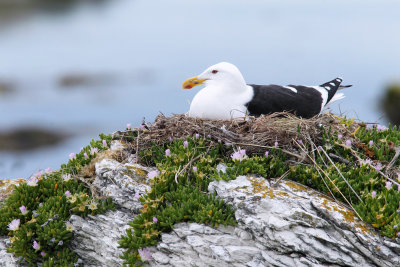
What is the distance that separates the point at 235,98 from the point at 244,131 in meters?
0.89

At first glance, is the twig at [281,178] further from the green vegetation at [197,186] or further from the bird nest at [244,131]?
the bird nest at [244,131]

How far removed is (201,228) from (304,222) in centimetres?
114

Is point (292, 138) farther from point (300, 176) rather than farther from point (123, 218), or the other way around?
point (123, 218)

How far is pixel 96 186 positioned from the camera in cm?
612

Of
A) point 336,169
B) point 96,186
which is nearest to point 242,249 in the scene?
point 336,169

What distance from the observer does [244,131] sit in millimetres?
6531

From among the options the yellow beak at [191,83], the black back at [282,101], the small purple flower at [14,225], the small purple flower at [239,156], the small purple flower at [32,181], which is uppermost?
the yellow beak at [191,83]

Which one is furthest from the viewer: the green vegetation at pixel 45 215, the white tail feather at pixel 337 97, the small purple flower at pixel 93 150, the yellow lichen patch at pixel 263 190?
the white tail feather at pixel 337 97

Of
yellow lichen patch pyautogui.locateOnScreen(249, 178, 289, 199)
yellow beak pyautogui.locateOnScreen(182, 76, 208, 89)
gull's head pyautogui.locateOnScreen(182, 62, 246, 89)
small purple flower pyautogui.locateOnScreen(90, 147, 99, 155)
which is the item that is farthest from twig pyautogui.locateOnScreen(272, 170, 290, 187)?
small purple flower pyautogui.locateOnScreen(90, 147, 99, 155)

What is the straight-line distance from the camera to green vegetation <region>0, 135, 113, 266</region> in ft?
18.5

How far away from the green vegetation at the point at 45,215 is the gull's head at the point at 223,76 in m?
2.71

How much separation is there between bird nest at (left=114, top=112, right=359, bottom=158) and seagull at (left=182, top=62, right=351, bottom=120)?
267 millimetres

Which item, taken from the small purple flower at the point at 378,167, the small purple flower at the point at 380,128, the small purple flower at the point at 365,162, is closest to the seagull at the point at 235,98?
the small purple flower at the point at 380,128

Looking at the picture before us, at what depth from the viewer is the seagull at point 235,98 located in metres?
7.11
